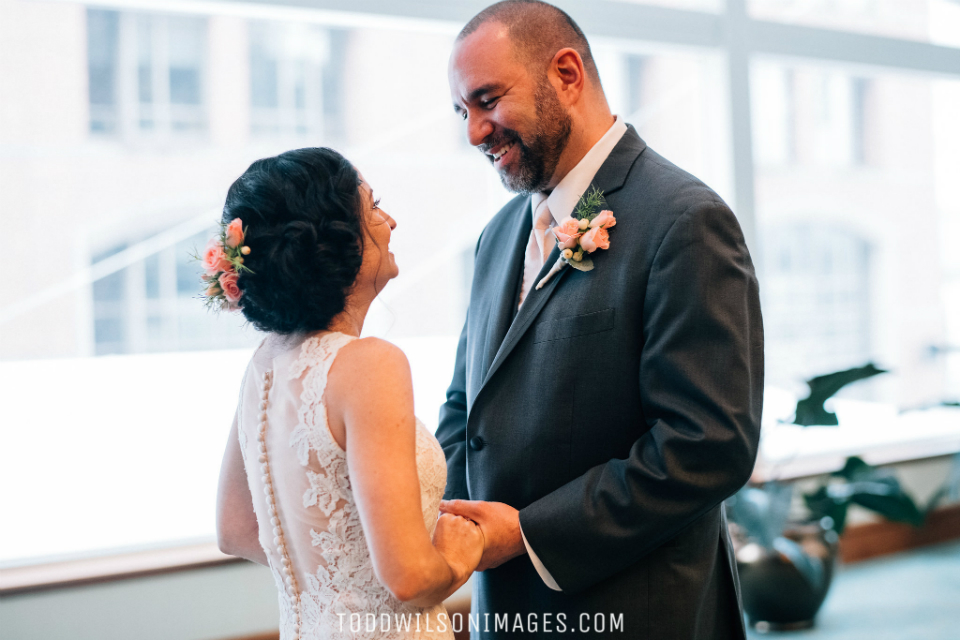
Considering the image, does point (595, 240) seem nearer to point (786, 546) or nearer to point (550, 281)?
point (550, 281)

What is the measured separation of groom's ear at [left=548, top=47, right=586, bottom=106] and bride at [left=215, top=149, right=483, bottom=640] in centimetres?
55

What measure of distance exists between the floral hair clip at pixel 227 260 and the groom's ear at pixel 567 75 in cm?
76

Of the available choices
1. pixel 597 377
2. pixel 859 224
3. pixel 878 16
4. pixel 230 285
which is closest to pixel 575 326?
pixel 597 377

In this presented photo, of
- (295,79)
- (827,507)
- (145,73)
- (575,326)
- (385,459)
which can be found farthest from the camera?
(827,507)

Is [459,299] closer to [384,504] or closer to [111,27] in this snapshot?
[111,27]

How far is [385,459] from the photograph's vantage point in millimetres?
1130

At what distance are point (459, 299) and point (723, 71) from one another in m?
1.53

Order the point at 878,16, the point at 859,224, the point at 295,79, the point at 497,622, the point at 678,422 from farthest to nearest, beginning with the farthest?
the point at 859,224 → the point at 878,16 → the point at 295,79 → the point at 497,622 → the point at 678,422

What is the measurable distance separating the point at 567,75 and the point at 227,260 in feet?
2.73

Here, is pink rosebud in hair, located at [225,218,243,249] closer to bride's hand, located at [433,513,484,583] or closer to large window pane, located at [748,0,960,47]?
bride's hand, located at [433,513,484,583]

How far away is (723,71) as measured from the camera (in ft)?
11.1

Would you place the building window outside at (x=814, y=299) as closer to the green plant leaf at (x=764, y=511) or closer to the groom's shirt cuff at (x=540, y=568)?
the green plant leaf at (x=764, y=511)

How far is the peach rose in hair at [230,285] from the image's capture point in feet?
4.07

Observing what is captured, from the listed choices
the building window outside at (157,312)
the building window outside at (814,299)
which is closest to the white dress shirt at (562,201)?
the building window outside at (157,312)
